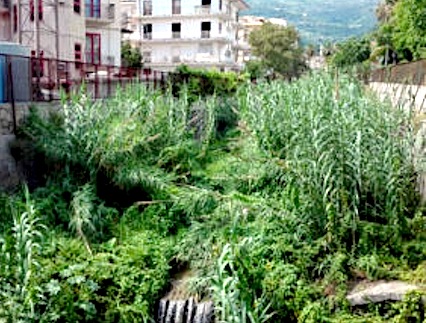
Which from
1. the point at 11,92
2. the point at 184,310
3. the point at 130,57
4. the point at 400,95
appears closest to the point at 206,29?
the point at 130,57

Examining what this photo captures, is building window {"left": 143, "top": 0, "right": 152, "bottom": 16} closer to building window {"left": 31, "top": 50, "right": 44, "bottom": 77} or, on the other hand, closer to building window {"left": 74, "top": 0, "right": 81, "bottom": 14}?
building window {"left": 74, "top": 0, "right": 81, "bottom": 14}

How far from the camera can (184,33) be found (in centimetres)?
3781

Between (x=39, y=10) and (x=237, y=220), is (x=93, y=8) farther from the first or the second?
(x=237, y=220)

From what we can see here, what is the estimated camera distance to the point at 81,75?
432 inches

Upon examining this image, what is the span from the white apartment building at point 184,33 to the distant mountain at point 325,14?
58137 millimetres

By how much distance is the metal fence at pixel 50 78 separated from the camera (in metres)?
8.45

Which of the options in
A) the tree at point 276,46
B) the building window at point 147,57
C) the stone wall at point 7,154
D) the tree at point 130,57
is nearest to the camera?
the stone wall at point 7,154

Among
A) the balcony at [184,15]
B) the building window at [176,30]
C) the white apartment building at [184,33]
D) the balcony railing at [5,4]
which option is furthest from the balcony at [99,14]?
the building window at [176,30]

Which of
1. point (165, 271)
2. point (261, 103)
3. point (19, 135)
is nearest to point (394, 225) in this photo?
point (165, 271)

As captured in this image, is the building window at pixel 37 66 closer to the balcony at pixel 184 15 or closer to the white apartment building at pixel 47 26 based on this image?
the white apartment building at pixel 47 26

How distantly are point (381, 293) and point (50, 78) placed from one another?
679cm

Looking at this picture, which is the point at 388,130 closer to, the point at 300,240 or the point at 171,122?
the point at 300,240

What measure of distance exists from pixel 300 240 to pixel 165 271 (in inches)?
62.2

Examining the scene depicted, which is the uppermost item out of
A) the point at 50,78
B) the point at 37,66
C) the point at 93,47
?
the point at 93,47
